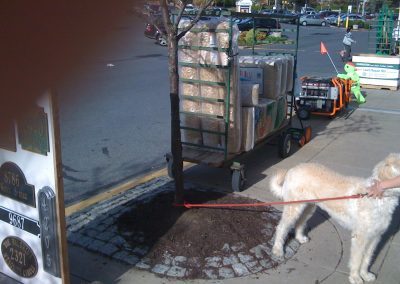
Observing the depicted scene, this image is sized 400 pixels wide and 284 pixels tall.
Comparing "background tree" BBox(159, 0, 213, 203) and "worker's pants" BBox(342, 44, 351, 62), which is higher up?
"background tree" BBox(159, 0, 213, 203)

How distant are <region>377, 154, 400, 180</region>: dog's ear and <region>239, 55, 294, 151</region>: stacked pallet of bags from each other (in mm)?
2406

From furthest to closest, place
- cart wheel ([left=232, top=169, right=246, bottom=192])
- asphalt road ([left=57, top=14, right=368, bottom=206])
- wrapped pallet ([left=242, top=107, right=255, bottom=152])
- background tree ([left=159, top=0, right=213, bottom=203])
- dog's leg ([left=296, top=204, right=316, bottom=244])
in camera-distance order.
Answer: wrapped pallet ([left=242, top=107, right=255, bottom=152]) → cart wheel ([left=232, top=169, right=246, bottom=192]) → dog's leg ([left=296, top=204, right=316, bottom=244]) → background tree ([left=159, top=0, right=213, bottom=203]) → asphalt road ([left=57, top=14, right=368, bottom=206])

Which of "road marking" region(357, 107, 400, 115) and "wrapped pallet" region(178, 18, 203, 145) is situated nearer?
"wrapped pallet" region(178, 18, 203, 145)

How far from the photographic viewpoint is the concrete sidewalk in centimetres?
385

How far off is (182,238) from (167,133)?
424 cm

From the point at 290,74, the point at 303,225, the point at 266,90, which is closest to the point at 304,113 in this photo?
the point at 290,74

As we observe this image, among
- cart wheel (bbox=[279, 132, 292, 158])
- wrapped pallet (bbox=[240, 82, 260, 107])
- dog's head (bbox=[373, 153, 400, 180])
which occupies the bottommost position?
cart wheel (bbox=[279, 132, 292, 158])

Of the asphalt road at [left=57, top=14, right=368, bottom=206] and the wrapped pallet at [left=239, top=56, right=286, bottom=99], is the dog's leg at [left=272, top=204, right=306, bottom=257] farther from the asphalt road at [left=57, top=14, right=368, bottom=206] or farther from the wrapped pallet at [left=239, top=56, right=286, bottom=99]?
the wrapped pallet at [left=239, top=56, right=286, bottom=99]

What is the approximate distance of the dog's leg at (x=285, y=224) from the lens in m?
4.13

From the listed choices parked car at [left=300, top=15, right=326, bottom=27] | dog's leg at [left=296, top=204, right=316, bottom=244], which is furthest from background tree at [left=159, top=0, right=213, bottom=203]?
parked car at [left=300, top=15, right=326, bottom=27]

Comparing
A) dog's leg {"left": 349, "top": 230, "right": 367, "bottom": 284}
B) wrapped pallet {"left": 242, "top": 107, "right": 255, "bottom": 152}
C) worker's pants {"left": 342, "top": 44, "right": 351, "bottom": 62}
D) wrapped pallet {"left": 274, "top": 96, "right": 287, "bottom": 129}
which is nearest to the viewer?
dog's leg {"left": 349, "top": 230, "right": 367, "bottom": 284}

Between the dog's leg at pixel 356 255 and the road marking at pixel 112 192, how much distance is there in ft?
9.32

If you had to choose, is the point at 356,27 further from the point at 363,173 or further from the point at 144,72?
the point at 363,173

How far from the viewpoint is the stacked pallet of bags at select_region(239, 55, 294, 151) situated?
19.2ft
